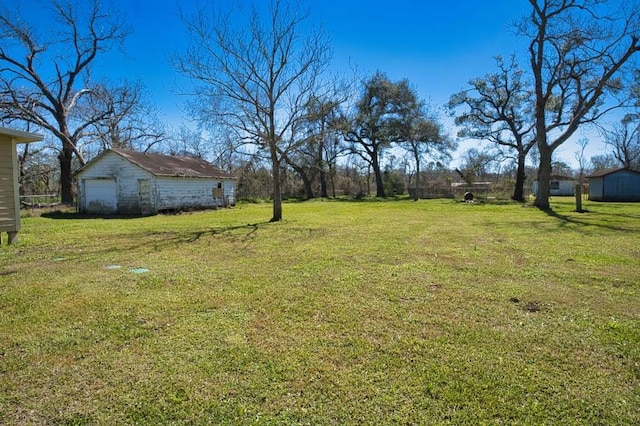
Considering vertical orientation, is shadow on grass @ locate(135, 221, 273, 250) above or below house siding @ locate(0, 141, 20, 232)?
below

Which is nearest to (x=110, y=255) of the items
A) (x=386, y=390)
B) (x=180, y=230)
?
(x=180, y=230)

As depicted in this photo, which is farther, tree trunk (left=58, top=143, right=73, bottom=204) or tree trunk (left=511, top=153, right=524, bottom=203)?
tree trunk (left=511, top=153, right=524, bottom=203)

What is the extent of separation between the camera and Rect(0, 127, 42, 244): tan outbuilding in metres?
8.28

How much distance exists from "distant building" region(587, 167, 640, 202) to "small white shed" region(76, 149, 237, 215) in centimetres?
3059

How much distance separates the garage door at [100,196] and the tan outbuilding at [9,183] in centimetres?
1043

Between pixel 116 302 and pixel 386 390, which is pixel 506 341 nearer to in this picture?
pixel 386 390

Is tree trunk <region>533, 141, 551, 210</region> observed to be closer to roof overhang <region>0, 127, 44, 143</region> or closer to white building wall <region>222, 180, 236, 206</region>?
white building wall <region>222, 180, 236, 206</region>

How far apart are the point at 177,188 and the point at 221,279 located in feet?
52.1

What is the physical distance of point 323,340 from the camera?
10.5ft

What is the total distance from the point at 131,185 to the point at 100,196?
2.07 m

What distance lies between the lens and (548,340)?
3.13 m

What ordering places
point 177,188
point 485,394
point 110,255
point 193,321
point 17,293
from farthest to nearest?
1. point 177,188
2. point 110,255
3. point 17,293
4. point 193,321
5. point 485,394

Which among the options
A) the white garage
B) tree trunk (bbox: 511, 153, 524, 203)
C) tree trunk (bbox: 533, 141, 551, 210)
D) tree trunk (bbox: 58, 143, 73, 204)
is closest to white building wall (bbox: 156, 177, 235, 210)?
the white garage

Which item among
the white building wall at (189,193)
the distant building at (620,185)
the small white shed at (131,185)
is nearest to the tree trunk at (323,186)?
the white building wall at (189,193)
